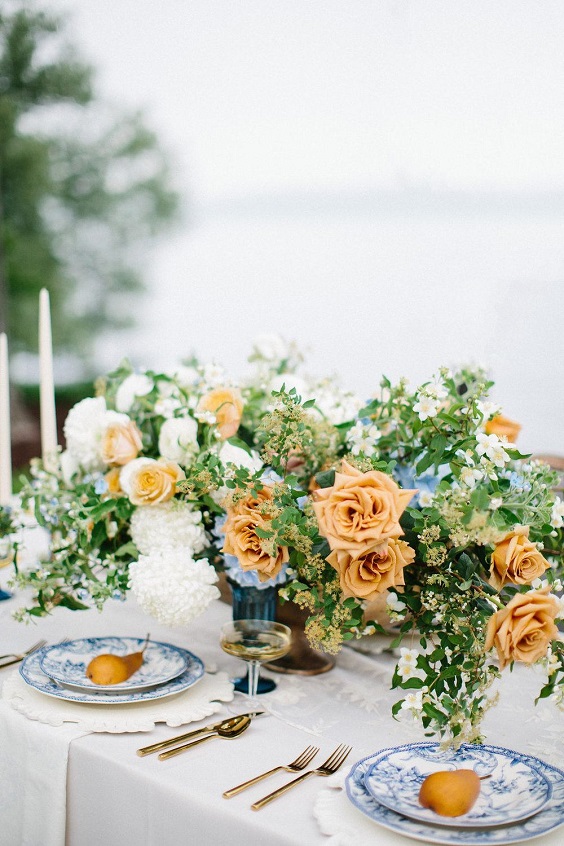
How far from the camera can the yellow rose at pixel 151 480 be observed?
1179 millimetres

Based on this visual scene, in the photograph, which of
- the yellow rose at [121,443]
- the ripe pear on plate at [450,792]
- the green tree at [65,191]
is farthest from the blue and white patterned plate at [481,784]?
the green tree at [65,191]

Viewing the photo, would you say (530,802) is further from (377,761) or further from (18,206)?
(18,206)

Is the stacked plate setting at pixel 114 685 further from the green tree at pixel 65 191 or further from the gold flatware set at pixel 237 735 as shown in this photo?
the green tree at pixel 65 191

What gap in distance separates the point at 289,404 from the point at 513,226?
9.39ft

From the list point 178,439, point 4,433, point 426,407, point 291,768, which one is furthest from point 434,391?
point 4,433

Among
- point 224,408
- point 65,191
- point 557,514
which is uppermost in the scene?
point 65,191

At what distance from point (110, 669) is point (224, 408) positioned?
0.40 m

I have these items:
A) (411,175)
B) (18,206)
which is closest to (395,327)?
(411,175)

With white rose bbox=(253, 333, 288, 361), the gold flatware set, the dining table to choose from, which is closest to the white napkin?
the dining table

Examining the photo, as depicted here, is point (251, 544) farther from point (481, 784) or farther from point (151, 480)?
point (481, 784)

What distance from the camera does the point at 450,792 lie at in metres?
0.85

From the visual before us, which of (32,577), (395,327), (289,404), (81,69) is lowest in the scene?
(32,577)

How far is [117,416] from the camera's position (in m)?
1.32

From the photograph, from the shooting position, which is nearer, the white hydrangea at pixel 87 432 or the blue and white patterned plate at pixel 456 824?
the blue and white patterned plate at pixel 456 824
